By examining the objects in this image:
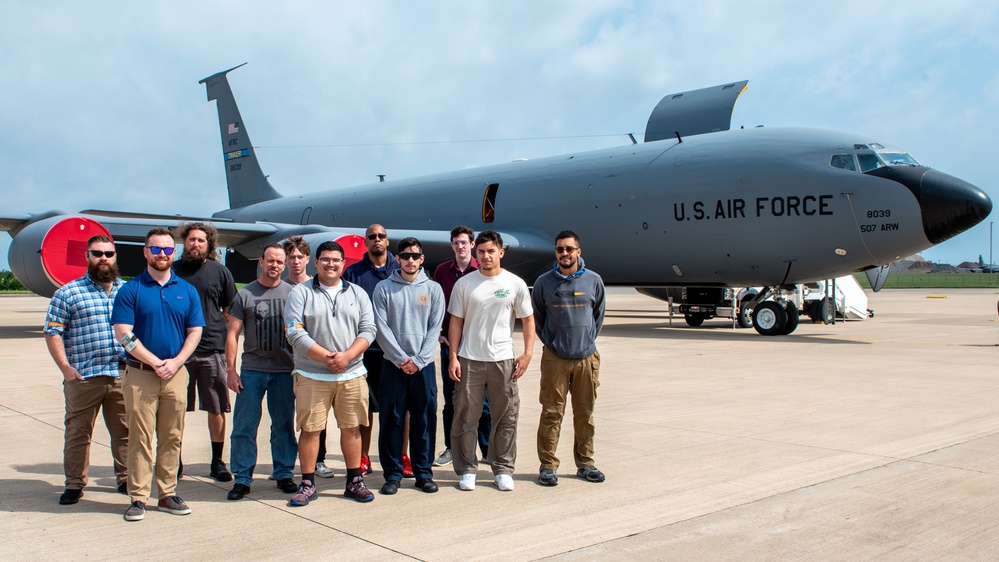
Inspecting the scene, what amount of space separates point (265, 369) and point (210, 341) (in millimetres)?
431

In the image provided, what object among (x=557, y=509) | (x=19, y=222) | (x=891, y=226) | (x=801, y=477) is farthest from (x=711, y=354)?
(x=19, y=222)

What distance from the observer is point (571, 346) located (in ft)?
16.9

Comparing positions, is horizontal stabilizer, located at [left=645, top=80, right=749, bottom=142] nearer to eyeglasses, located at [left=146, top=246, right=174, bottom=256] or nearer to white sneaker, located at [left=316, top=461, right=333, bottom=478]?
white sneaker, located at [left=316, top=461, right=333, bottom=478]

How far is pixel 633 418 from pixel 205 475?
3.40 m

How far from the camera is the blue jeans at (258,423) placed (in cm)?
471

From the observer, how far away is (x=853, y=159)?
540 inches

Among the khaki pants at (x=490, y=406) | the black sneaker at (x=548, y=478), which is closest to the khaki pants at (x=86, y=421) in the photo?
the khaki pants at (x=490, y=406)

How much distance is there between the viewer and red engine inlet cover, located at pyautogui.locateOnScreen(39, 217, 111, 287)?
540 inches

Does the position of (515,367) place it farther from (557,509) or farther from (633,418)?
(633,418)

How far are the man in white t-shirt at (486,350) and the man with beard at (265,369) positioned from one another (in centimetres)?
97

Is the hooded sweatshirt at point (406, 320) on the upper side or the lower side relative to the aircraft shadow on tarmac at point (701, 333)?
upper

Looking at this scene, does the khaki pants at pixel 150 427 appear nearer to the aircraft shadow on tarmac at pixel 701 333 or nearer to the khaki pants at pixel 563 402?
the khaki pants at pixel 563 402

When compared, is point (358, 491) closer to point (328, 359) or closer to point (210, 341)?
point (328, 359)

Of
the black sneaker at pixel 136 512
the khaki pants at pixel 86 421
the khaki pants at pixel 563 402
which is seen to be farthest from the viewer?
the khaki pants at pixel 563 402
